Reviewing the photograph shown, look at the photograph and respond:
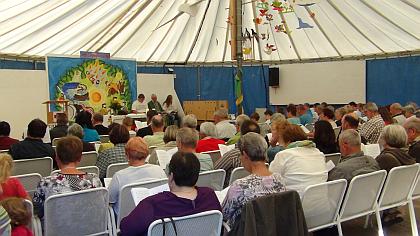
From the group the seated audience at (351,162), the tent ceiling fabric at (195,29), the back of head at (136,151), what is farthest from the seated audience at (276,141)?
the tent ceiling fabric at (195,29)

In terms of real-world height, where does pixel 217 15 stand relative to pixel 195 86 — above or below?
above

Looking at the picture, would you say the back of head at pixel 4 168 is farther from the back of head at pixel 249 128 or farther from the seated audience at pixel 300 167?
the back of head at pixel 249 128

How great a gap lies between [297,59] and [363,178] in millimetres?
11325

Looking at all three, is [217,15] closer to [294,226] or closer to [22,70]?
[22,70]

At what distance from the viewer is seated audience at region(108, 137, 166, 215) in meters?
3.31

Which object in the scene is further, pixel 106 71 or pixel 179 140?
pixel 106 71

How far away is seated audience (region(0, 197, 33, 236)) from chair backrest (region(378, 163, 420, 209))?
2.53 meters

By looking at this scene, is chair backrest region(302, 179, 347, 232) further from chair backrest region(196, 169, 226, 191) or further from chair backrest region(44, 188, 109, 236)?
chair backrest region(44, 188, 109, 236)

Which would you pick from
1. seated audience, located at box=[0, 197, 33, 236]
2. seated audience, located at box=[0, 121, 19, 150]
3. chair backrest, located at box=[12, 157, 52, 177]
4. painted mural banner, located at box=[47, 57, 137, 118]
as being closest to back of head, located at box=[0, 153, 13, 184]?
seated audience, located at box=[0, 197, 33, 236]

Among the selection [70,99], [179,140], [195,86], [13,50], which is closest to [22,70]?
[13,50]

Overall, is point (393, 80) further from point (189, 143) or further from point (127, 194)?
point (127, 194)

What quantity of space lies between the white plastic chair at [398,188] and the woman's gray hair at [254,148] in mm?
1139

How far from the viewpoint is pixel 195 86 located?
49.1 feet

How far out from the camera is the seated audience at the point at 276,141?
432 cm
